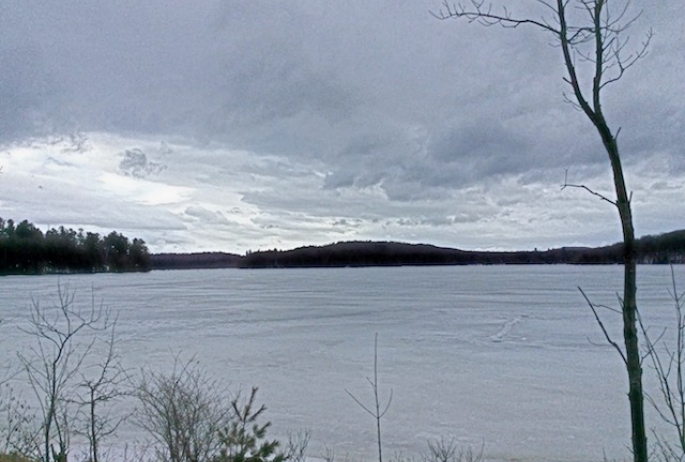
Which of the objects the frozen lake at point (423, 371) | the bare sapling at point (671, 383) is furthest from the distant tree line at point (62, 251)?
the bare sapling at point (671, 383)

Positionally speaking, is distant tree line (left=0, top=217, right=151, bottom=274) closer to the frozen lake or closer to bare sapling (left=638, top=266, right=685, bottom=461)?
the frozen lake

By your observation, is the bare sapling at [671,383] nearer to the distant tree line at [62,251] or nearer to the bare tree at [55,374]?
the bare tree at [55,374]

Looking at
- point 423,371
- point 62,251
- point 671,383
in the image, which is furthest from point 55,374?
point 62,251

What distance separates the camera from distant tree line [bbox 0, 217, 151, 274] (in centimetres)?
7188

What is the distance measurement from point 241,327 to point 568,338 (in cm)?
979

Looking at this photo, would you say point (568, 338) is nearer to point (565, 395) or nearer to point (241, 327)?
point (565, 395)

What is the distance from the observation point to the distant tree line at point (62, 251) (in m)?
71.9

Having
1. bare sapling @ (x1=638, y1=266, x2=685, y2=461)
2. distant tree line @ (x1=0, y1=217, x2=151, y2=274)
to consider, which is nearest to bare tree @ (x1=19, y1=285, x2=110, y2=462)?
bare sapling @ (x1=638, y1=266, x2=685, y2=461)

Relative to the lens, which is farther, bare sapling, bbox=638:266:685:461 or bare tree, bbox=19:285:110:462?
bare tree, bbox=19:285:110:462

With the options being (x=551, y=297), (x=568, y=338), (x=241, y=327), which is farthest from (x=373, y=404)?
(x=551, y=297)

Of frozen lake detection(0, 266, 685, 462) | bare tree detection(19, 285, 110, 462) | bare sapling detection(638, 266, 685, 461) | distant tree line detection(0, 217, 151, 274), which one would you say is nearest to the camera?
bare sapling detection(638, 266, 685, 461)

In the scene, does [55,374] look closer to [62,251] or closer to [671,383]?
[671,383]

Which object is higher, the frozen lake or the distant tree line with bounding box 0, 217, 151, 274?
the distant tree line with bounding box 0, 217, 151, 274

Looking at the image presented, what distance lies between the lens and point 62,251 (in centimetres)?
7656
